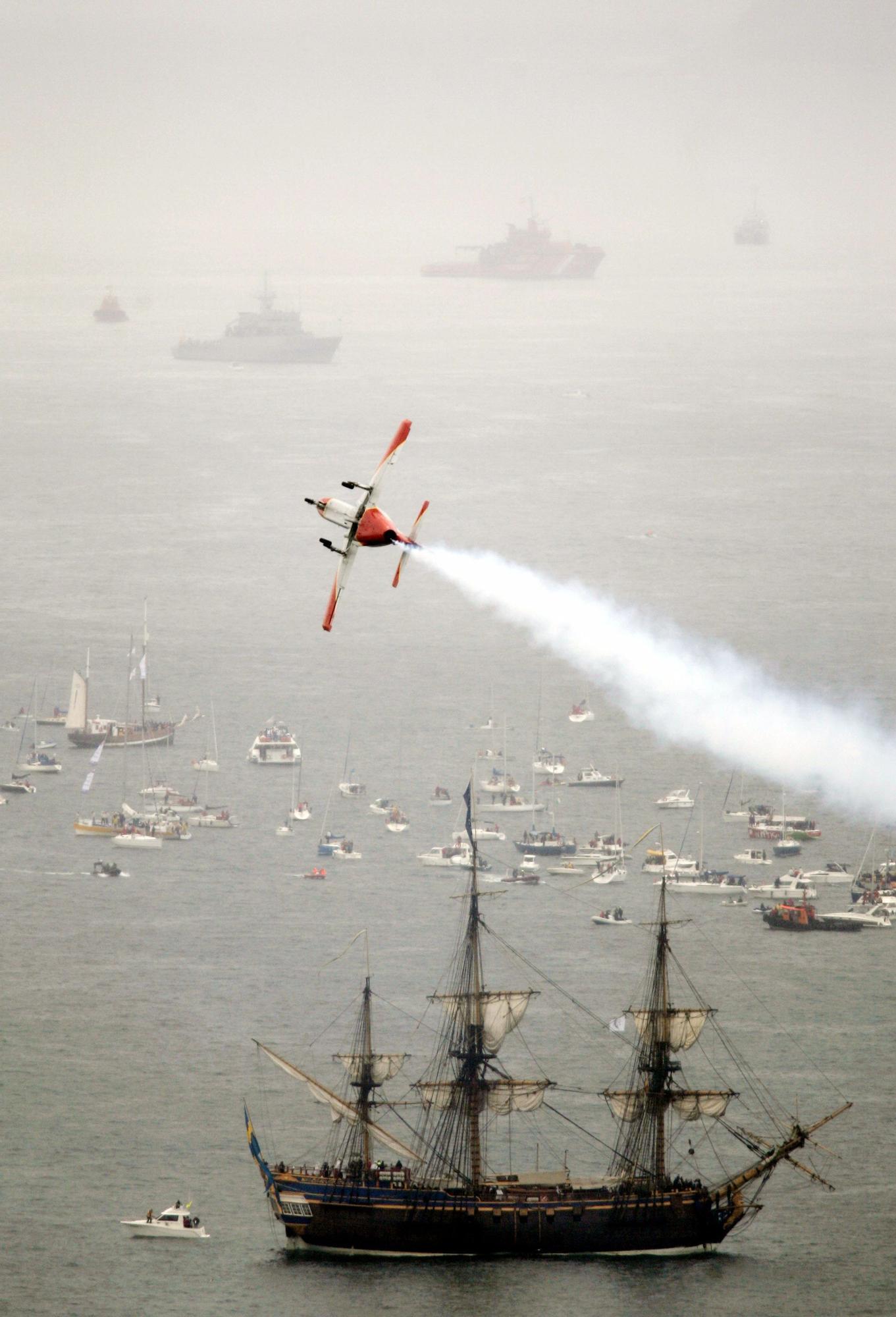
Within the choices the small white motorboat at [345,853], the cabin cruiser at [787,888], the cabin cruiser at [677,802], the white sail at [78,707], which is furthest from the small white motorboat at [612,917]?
the white sail at [78,707]

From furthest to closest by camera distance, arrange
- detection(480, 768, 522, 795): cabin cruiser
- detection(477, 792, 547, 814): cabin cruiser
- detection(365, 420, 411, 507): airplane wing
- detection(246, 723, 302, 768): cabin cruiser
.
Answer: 1. detection(246, 723, 302, 768): cabin cruiser
2. detection(480, 768, 522, 795): cabin cruiser
3. detection(477, 792, 547, 814): cabin cruiser
4. detection(365, 420, 411, 507): airplane wing

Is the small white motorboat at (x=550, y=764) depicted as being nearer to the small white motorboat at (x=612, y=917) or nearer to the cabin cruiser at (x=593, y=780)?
the cabin cruiser at (x=593, y=780)

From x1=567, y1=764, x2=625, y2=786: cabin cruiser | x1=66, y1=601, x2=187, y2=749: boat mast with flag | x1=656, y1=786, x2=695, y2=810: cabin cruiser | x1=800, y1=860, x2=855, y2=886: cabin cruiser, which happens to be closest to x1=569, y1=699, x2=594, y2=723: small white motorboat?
x1=567, y1=764, x2=625, y2=786: cabin cruiser

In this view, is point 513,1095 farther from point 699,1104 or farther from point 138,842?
point 138,842

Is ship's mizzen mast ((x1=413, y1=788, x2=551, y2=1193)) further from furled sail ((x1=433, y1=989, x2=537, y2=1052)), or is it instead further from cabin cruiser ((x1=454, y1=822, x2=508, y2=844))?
cabin cruiser ((x1=454, y1=822, x2=508, y2=844))

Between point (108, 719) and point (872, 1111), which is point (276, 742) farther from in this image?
point (872, 1111)

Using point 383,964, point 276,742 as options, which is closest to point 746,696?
point 276,742

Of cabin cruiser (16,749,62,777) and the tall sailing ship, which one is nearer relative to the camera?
the tall sailing ship
